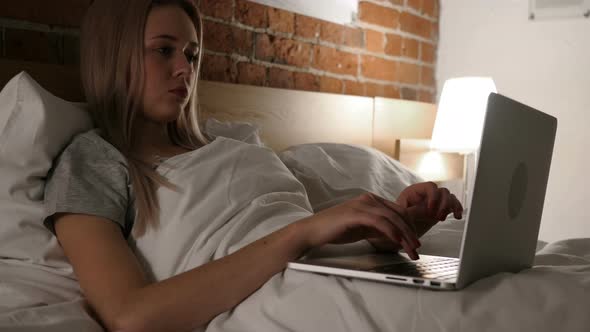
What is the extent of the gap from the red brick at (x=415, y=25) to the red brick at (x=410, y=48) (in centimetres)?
4

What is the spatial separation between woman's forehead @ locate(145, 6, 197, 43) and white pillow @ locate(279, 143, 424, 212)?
48 centimetres

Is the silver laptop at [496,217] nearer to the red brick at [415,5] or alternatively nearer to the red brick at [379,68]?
Answer: the red brick at [379,68]

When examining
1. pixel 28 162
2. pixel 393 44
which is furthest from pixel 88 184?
pixel 393 44

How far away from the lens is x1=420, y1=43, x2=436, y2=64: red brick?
3053mm

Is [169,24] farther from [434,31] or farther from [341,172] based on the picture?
[434,31]

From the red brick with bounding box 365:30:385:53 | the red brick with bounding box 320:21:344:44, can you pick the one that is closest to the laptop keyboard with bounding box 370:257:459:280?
the red brick with bounding box 320:21:344:44

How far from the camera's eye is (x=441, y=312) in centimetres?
77

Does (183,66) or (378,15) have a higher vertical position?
(378,15)

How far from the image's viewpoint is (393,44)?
9.30 ft

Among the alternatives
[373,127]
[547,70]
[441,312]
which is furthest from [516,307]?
[547,70]

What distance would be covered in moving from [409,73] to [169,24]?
6.00ft

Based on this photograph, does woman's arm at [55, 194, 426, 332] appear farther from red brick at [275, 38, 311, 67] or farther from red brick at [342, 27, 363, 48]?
red brick at [342, 27, 363, 48]

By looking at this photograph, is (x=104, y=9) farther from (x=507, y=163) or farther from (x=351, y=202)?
(x=507, y=163)

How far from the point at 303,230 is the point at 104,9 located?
2.31ft
